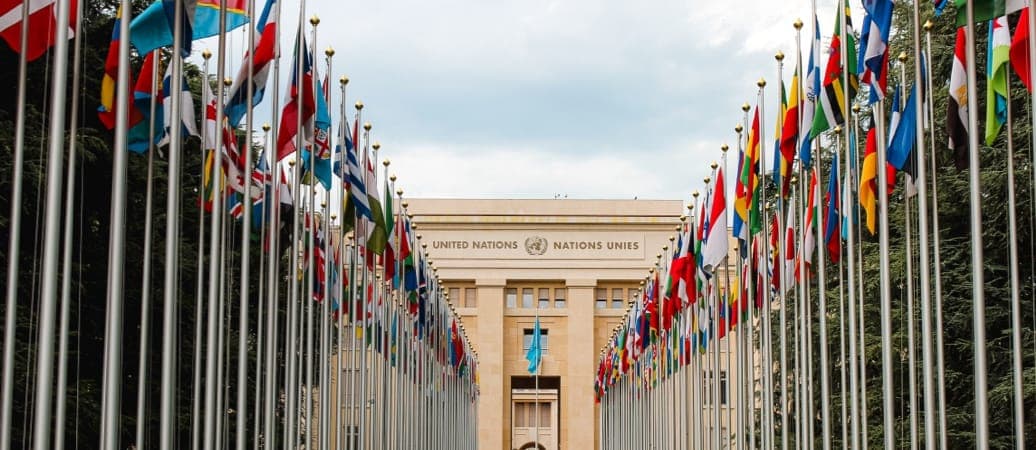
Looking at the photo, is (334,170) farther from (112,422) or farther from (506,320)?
(506,320)

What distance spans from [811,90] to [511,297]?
181ft

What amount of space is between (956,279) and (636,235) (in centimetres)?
4421

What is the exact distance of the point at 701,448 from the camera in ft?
117

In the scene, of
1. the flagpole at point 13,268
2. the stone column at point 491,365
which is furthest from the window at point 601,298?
the flagpole at point 13,268

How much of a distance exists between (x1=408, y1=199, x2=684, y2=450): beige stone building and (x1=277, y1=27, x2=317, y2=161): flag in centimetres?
5089

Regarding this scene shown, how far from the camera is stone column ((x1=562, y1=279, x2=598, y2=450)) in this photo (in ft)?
230

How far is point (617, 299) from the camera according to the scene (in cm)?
7381

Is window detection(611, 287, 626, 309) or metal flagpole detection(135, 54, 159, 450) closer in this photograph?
metal flagpole detection(135, 54, 159, 450)

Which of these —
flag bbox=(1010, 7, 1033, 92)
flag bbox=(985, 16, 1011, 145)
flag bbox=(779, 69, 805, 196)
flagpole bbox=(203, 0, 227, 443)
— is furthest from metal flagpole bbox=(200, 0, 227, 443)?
flag bbox=(1010, 7, 1033, 92)

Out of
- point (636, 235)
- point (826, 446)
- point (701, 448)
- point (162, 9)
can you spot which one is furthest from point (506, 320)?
point (162, 9)

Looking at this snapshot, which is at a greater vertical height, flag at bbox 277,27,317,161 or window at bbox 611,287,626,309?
window at bbox 611,287,626,309

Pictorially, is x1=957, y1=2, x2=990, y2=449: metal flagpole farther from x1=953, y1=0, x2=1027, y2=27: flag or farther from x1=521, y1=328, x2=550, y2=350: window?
x1=521, y1=328, x2=550, y2=350: window

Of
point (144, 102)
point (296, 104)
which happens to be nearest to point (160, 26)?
point (144, 102)

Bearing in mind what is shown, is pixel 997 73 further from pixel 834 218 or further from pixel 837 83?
pixel 834 218
